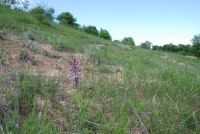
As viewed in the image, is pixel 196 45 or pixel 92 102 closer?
pixel 92 102

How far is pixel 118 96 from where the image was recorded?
3025 millimetres

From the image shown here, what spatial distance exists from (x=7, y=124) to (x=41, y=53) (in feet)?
8.54

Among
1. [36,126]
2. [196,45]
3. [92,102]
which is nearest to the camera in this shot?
[36,126]

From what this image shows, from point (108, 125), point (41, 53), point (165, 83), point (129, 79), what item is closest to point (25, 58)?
point (41, 53)

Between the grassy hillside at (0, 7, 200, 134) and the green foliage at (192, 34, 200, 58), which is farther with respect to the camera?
the green foliage at (192, 34, 200, 58)

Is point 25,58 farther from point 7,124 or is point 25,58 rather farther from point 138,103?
point 7,124

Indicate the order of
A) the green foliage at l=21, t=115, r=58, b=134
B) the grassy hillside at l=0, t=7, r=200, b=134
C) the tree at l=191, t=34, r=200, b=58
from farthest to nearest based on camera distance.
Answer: the tree at l=191, t=34, r=200, b=58 < the grassy hillside at l=0, t=7, r=200, b=134 < the green foliage at l=21, t=115, r=58, b=134

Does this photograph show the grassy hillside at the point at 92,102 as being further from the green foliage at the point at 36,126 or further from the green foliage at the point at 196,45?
the green foliage at the point at 196,45

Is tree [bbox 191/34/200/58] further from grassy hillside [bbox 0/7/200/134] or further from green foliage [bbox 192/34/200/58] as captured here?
grassy hillside [bbox 0/7/200/134]

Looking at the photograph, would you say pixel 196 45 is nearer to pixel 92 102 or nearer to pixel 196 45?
pixel 196 45

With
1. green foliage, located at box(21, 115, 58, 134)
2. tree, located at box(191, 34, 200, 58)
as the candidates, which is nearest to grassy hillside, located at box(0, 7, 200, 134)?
green foliage, located at box(21, 115, 58, 134)

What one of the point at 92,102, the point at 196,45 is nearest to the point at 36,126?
the point at 92,102

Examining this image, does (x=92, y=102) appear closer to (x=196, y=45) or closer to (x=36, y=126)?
(x=36, y=126)

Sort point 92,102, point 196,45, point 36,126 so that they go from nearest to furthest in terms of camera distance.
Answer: point 36,126 → point 92,102 → point 196,45
